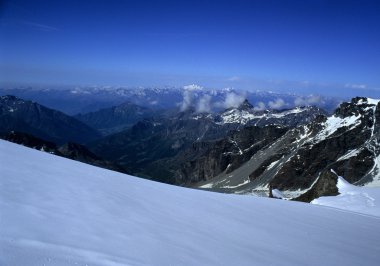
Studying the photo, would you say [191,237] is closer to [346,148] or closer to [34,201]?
[34,201]

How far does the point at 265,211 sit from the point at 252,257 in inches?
238

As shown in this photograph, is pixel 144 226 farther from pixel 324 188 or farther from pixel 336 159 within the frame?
pixel 336 159

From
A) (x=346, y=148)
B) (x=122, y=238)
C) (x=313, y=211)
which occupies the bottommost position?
(x=346, y=148)

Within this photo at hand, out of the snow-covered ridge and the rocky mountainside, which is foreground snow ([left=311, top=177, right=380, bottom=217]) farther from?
the rocky mountainside

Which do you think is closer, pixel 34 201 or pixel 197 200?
pixel 34 201

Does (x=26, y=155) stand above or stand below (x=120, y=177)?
above

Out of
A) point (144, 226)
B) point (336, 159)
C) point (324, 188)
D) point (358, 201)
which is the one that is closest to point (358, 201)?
point (358, 201)

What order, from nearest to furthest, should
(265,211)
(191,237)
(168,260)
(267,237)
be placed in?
(168,260), (191,237), (267,237), (265,211)

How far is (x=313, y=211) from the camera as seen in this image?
55.2ft

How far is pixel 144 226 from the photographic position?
966cm

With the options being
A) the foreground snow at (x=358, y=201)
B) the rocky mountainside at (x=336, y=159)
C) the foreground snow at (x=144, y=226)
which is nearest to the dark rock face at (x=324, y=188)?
the foreground snow at (x=358, y=201)

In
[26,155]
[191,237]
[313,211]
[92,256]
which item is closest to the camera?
[92,256]

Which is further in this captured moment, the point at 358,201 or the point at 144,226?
the point at 358,201

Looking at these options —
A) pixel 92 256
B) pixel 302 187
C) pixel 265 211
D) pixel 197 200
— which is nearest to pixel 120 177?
pixel 197 200
